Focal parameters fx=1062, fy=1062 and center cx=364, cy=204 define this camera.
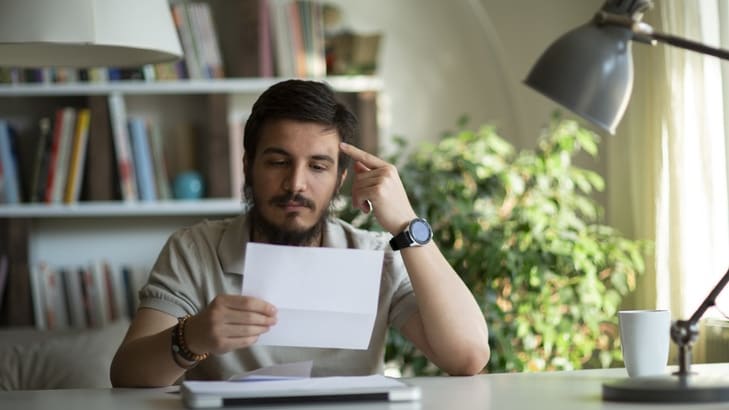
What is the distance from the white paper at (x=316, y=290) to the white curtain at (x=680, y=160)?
111 centimetres

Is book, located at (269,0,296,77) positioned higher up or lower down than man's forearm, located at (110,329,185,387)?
higher up

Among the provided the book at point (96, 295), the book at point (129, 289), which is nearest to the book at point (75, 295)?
the book at point (96, 295)

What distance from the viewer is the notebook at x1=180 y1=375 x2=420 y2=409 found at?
1.41m

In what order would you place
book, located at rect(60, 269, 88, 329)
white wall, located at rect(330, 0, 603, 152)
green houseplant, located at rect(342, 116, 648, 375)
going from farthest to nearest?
1. white wall, located at rect(330, 0, 603, 152)
2. book, located at rect(60, 269, 88, 329)
3. green houseplant, located at rect(342, 116, 648, 375)

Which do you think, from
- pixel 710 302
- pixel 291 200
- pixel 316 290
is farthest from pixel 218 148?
pixel 710 302

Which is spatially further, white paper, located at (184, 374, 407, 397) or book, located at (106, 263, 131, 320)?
book, located at (106, 263, 131, 320)

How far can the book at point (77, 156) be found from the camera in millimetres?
3361

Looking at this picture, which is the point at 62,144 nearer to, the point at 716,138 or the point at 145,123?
the point at 145,123

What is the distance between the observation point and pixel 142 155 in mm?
3381

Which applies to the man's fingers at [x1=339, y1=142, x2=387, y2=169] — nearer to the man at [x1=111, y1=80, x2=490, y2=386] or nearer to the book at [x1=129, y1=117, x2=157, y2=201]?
the man at [x1=111, y1=80, x2=490, y2=386]

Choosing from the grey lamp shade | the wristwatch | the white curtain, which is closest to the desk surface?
the wristwatch

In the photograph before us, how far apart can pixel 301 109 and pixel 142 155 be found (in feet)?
4.98

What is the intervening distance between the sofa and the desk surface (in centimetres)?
87

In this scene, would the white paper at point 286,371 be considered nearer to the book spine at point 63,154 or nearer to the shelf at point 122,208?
the shelf at point 122,208
